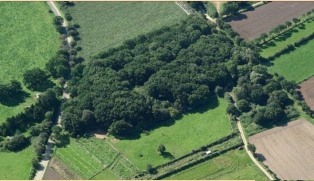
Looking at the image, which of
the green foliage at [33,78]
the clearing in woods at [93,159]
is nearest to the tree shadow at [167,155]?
the clearing in woods at [93,159]

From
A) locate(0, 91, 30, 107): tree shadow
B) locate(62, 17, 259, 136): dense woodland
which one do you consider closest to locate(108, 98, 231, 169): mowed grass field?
locate(62, 17, 259, 136): dense woodland

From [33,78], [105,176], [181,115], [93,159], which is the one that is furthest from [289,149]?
[33,78]

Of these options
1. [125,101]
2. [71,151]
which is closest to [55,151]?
[71,151]

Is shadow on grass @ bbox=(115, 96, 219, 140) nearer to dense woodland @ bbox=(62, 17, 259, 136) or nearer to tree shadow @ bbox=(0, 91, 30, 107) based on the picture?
dense woodland @ bbox=(62, 17, 259, 136)

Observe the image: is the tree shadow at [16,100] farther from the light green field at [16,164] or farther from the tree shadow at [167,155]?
the tree shadow at [167,155]

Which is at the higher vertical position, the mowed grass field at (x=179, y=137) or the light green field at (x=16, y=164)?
the mowed grass field at (x=179, y=137)

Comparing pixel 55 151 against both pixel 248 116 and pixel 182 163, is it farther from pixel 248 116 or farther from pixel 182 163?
pixel 248 116
